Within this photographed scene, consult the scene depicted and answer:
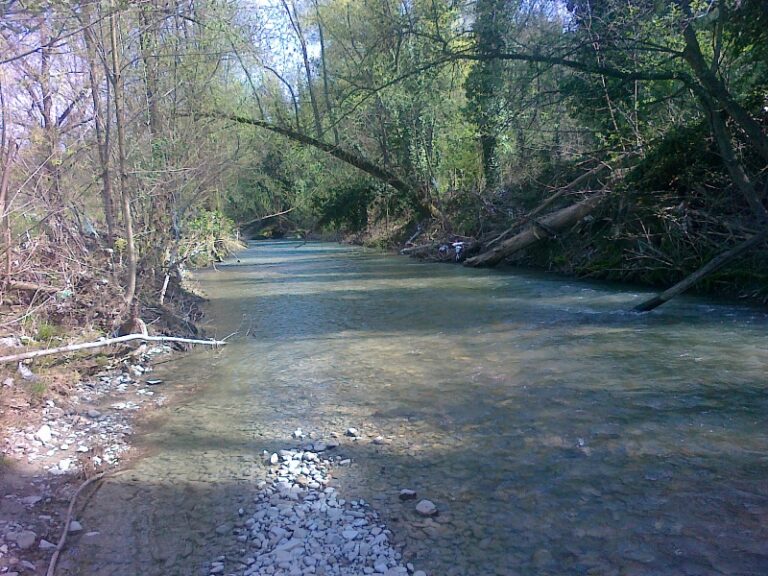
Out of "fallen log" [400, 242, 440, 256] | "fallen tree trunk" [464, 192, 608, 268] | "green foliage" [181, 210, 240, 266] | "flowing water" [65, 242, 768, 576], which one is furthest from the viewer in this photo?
"fallen log" [400, 242, 440, 256]

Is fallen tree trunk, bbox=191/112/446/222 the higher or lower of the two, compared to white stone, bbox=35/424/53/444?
higher

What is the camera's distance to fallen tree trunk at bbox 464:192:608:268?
57.3ft

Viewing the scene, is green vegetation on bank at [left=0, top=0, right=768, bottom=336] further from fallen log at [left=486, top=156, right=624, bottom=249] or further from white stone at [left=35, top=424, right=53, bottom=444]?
white stone at [left=35, top=424, right=53, bottom=444]

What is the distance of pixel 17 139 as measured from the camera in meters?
8.04

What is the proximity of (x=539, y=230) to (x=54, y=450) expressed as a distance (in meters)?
15.4

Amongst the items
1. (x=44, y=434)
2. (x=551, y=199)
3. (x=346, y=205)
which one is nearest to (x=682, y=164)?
(x=551, y=199)

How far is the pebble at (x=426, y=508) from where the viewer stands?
4426mm

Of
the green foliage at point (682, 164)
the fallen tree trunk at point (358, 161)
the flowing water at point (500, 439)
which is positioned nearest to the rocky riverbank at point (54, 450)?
the flowing water at point (500, 439)

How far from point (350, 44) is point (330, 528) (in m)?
26.1

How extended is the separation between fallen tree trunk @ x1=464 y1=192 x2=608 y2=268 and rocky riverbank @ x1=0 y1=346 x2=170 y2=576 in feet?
42.5

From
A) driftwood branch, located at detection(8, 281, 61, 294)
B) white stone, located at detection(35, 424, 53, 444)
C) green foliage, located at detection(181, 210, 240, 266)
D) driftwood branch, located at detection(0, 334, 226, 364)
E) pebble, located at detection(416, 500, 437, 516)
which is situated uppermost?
green foliage, located at detection(181, 210, 240, 266)

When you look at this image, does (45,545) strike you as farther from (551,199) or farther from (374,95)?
(551,199)

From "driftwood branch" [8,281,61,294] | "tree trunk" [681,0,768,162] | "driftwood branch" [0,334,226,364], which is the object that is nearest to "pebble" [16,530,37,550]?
"driftwood branch" [0,334,226,364]

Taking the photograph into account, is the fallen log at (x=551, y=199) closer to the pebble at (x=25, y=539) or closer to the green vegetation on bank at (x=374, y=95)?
the green vegetation on bank at (x=374, y=95)
